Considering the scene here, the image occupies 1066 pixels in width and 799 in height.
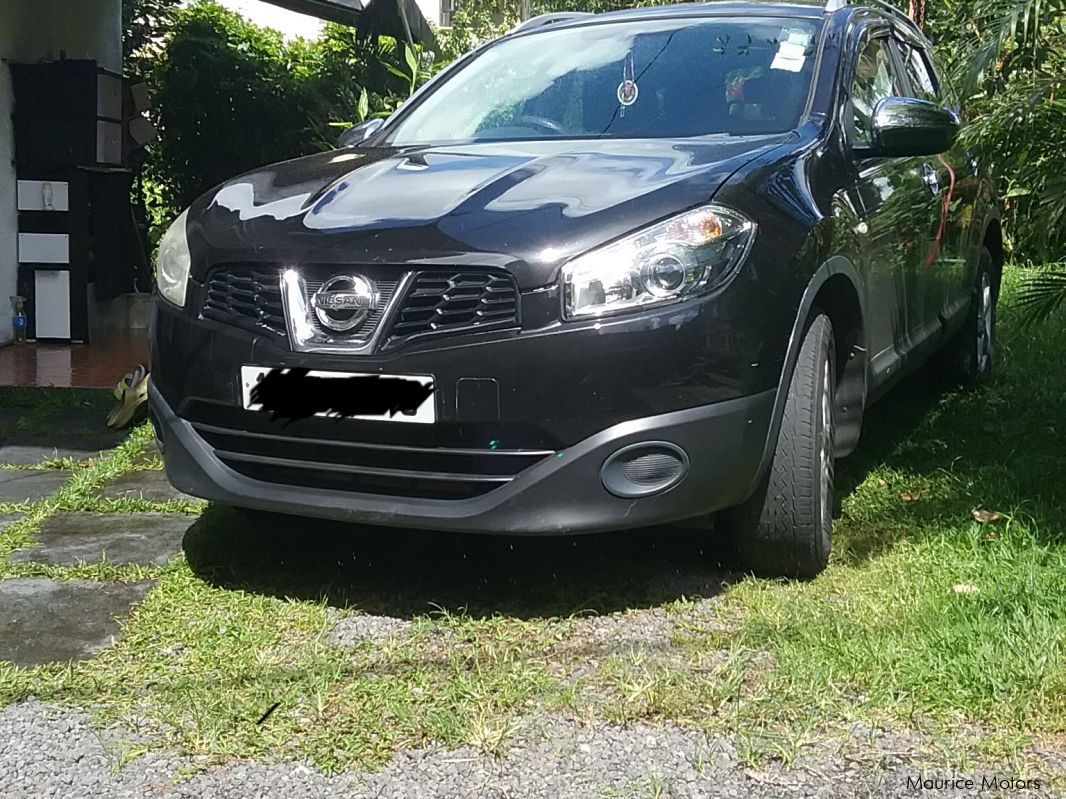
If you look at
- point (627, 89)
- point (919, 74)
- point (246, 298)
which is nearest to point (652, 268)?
point (246, 298)

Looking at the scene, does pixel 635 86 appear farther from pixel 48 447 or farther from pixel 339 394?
pixel 48 447

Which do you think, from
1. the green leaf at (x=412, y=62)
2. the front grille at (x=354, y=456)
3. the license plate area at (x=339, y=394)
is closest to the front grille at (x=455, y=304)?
the license plate area at (x=339, y=394)

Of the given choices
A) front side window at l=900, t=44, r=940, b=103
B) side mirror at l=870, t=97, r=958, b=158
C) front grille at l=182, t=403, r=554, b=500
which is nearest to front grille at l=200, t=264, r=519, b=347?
front grille at l=182, t=403, r=554, b=500

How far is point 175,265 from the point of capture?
343 centimetres

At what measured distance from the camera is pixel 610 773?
7.93ft

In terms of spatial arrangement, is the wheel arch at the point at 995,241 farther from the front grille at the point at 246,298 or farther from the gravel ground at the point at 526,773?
the gravel ground at the point at 526,773

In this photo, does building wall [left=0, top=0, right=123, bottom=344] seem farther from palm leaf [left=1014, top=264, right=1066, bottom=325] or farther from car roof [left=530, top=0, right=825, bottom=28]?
Result: palm leaf [left=1014, top=264, right=1066, bottom=325]

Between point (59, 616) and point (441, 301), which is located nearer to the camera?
point (441, 301)

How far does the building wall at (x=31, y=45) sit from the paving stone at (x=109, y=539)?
448 centimetres

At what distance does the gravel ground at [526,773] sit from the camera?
2.35 meters

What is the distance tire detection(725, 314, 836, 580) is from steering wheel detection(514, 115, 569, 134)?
1153 millimetres

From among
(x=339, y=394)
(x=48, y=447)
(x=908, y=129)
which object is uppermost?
(x=908, y=129)

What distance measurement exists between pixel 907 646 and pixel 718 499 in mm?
554

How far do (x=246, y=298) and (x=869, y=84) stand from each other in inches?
96.7
